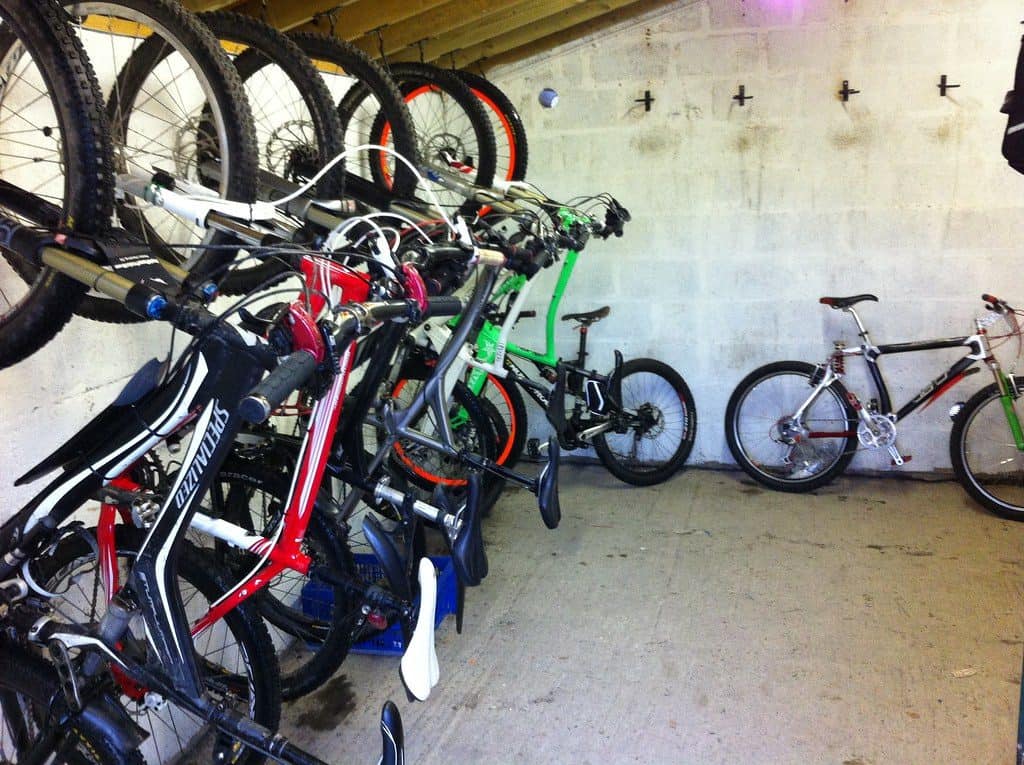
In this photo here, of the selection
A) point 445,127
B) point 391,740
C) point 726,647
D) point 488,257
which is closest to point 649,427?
point 726,647

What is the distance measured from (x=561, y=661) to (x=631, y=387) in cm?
178

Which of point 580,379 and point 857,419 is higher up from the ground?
point 580,379

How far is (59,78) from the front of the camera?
1.28 metres

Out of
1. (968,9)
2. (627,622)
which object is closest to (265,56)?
(627,622)

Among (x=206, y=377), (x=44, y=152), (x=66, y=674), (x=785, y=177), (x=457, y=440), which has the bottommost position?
(x=457, y=440)

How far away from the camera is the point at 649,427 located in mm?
3695

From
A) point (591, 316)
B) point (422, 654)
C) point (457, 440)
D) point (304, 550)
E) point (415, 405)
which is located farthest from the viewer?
point (591, 316)

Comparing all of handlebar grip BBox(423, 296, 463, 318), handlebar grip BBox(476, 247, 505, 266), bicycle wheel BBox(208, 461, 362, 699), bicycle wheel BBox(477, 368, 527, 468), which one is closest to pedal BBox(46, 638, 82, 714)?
→ bicycle wheel BBox(208, 461, 362, 699)

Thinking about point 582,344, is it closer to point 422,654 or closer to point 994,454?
point 994,454

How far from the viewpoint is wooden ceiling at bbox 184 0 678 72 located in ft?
8.10

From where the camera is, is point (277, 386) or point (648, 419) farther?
point (648, 419)

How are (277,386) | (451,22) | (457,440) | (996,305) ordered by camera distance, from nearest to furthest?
(277,386), (451,22), (457,440), (996,305)

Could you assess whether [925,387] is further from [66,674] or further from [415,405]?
[66,674]

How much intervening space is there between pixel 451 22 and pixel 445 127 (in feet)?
1.51
